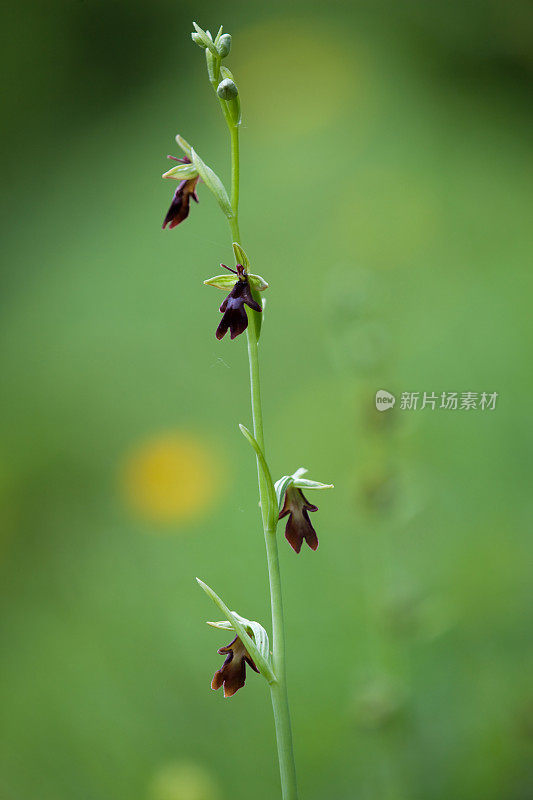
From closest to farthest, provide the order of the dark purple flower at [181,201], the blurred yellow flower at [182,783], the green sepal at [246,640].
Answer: the green sepal at [246,640] < the dark purple flower at [181,201] < the blurred yellow flower at [182,783]

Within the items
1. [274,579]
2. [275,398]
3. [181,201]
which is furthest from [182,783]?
[181,201]

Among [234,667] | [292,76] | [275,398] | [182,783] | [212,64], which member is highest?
[292,76]

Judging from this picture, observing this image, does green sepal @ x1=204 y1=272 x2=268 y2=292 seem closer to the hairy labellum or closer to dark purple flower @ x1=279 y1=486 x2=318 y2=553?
the hairy labellum

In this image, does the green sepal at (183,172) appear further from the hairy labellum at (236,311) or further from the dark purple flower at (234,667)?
the dark purple flower at (234,667)

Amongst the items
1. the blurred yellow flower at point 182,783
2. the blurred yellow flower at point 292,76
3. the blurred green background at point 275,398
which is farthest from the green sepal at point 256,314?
the blurred yellow flower at point 292,76

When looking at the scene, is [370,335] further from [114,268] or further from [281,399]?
[114,268]

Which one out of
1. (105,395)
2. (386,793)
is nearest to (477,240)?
(105,395)

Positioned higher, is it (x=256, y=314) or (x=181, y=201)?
(x=181, y=201)

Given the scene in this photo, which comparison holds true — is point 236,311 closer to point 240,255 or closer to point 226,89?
point 240,255
